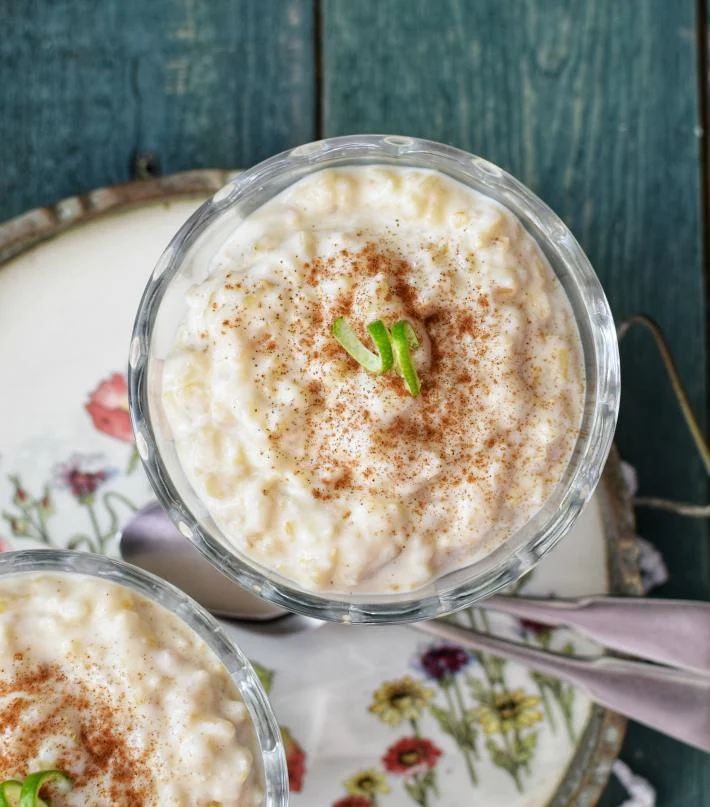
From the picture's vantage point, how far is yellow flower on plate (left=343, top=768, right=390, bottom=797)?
2.03 m

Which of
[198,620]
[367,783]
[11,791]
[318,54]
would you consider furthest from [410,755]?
[318,54]

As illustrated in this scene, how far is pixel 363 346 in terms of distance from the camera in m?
1.60

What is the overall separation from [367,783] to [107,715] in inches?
25.3

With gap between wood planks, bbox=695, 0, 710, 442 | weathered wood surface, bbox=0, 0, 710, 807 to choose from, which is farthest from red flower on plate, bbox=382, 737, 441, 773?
gap between wood planks, bbox=695, 0, 710, 442

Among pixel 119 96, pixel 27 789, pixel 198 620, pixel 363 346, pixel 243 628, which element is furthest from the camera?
pixel 119 96

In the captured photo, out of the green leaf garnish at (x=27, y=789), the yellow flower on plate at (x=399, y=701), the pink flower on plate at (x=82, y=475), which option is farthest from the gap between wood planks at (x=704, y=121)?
the green leaf garnish at (x=27, y=789)

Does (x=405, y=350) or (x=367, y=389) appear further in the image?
(x=367, y=389)

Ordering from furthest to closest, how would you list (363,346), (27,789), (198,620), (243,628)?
(243,628), (198,620), (363,346), (27,789)

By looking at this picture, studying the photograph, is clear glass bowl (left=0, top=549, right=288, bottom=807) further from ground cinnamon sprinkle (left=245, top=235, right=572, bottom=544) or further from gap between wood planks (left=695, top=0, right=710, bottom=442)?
gap between wood planks (left=695, top=0, right=710, bottom=442)

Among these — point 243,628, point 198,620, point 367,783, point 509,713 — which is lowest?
point 367,783

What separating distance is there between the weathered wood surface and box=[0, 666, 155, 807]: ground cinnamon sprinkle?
1.12 metres

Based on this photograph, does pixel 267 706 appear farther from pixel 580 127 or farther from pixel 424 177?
pixel 580 127

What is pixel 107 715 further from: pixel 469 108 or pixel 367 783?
pixel 469 108

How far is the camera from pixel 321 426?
5.37ft
